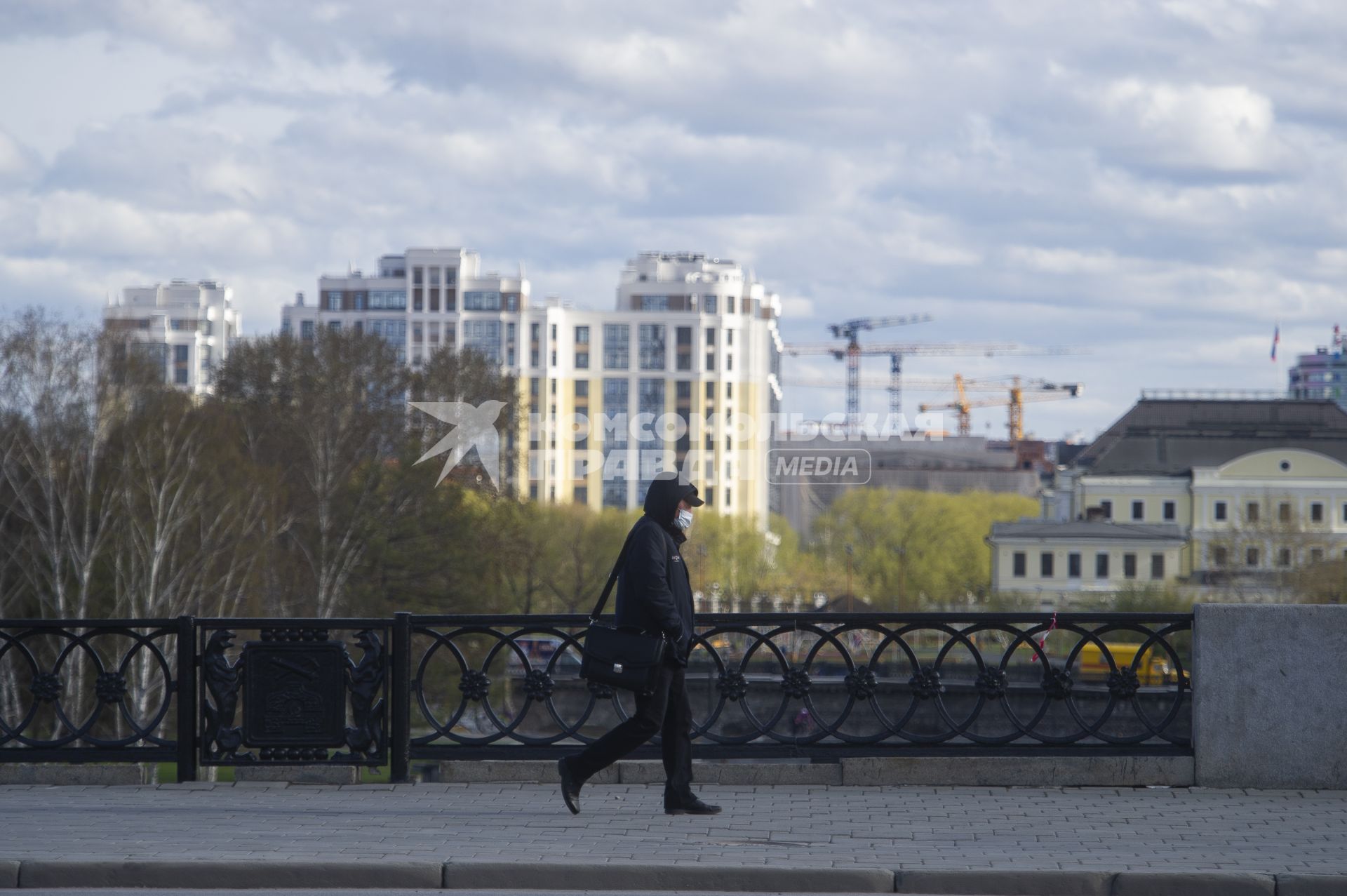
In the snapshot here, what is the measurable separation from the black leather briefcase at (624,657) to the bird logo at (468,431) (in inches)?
1566

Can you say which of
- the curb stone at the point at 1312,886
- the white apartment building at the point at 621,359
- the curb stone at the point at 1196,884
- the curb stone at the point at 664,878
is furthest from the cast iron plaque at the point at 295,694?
the white apartment building at the point at 621,359

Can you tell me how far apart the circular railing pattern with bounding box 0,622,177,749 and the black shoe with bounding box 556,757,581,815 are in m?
2.62

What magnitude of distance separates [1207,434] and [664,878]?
94063 mm

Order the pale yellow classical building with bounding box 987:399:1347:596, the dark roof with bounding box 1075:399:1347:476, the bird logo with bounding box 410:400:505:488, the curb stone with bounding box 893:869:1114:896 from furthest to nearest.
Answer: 1. the dark roof with bounding box 1075:399:1347:476
2. the pale yellow classical building with bounding box 987:399:1347:596
3. the bird logo with bounding box 410:400:505:488
4. the curb stone with bounding box 893:869:1114:896

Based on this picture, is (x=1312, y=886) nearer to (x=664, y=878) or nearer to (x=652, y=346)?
(x=664, y=878)

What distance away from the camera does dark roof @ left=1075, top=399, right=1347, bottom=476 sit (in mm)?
93000

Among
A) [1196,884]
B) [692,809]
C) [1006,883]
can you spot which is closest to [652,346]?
[692,809]

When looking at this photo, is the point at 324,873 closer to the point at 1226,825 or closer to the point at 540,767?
the point at 540,767

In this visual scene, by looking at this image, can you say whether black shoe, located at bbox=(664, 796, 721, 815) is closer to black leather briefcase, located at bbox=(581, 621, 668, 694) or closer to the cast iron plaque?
black leather briefcase, located at bbox=(581, 621, 668, 694)

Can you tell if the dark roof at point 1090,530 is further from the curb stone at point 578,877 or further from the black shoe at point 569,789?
the curb stone at point 578,877

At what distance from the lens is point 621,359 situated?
475ft

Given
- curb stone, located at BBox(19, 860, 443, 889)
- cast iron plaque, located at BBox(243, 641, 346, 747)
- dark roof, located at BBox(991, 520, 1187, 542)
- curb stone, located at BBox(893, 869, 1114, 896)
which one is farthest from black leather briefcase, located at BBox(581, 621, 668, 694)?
dark roof, located at BBox(991, 520, 1187, 542)

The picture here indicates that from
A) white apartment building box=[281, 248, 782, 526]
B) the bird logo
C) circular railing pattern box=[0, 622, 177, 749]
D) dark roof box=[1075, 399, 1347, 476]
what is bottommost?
circular railing pattern box=[0, 622, 177, 749]

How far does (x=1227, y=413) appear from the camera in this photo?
336ft
